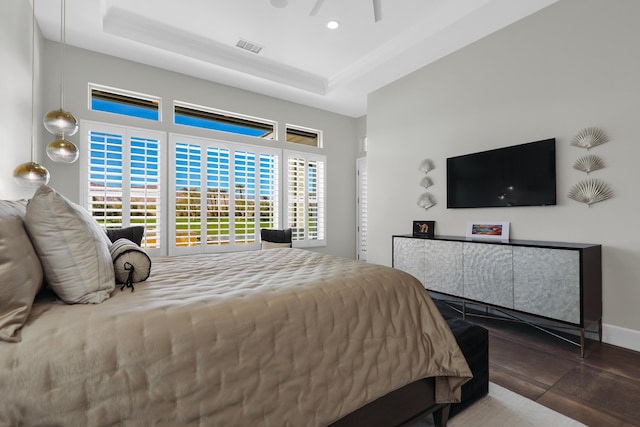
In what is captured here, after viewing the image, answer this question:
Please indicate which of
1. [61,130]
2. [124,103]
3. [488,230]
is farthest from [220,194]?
[488,230]

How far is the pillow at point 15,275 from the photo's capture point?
2.69 feet

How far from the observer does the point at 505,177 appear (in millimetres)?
3207

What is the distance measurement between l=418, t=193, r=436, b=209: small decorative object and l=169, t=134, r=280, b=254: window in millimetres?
2291

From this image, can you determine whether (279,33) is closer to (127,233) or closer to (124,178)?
(124,178)

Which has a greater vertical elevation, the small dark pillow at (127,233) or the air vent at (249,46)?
the air vent at (249,46)

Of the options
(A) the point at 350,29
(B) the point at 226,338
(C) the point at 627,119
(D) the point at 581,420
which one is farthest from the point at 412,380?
(A) the point at 350,29

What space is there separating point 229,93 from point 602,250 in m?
4.79

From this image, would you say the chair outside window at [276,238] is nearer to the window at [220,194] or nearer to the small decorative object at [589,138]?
the window at [220,194]

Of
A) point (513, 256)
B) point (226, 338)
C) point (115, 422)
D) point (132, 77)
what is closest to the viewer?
point (115, 422)

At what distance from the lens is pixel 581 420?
161 centimetres

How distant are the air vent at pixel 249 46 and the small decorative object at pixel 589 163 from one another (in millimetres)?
3656

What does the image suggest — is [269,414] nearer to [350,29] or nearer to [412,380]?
[412,380]

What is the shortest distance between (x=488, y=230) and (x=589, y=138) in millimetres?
1175

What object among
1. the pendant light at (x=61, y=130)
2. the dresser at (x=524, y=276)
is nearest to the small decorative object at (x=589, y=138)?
the dresser at (x=524, y=276)
